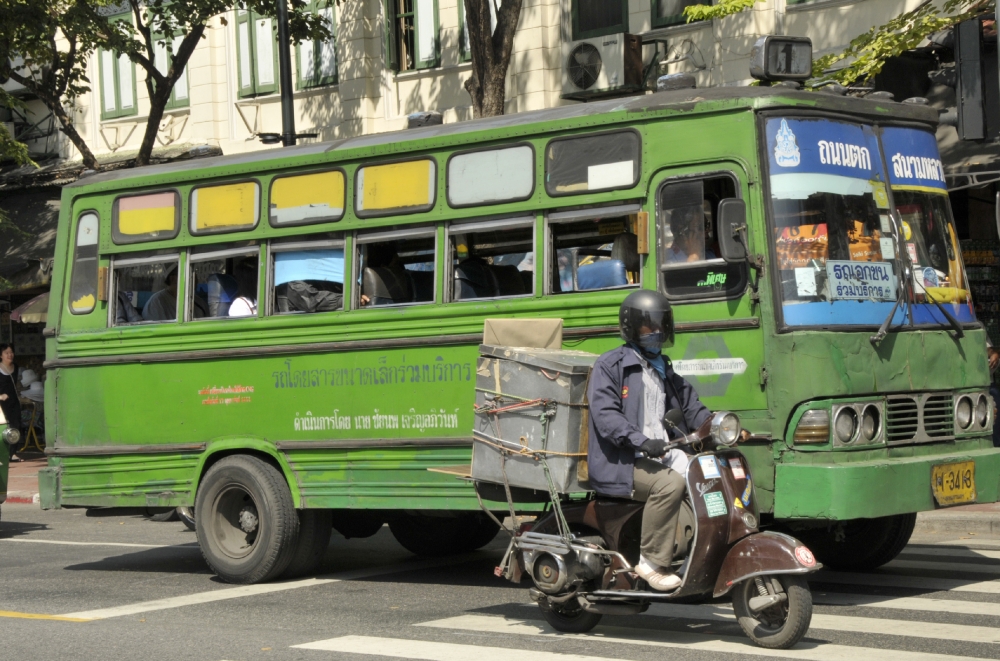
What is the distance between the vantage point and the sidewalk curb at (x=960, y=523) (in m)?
11.5

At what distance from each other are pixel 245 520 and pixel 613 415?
401 cm

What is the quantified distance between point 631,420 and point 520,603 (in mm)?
2076

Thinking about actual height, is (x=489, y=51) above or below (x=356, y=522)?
above

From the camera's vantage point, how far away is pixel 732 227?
7883mm

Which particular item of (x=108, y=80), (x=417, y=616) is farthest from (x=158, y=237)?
(x=108, y=80)

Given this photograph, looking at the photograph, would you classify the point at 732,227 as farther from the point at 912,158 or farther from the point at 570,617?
the point at 570,617

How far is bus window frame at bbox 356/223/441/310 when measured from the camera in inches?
366

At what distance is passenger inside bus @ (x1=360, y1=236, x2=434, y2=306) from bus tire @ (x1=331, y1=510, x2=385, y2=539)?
1857 mm

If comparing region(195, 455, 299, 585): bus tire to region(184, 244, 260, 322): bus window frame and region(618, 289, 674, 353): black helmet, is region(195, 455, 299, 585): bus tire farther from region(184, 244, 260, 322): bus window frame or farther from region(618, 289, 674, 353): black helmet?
region(618, 289, 674, 353): black helmet

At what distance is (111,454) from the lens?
10672 mm

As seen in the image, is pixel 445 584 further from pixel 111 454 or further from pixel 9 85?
pixel 9 85

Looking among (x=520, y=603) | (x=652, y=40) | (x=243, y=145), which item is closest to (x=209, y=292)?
(x=520, y=603)

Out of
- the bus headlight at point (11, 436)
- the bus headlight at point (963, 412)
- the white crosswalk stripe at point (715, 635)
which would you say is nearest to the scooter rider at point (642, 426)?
the white crosswalk stripe at point (715, 635)

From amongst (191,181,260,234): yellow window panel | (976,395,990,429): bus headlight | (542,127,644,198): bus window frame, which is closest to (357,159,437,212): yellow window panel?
(542,127,644,198): bus window frame
